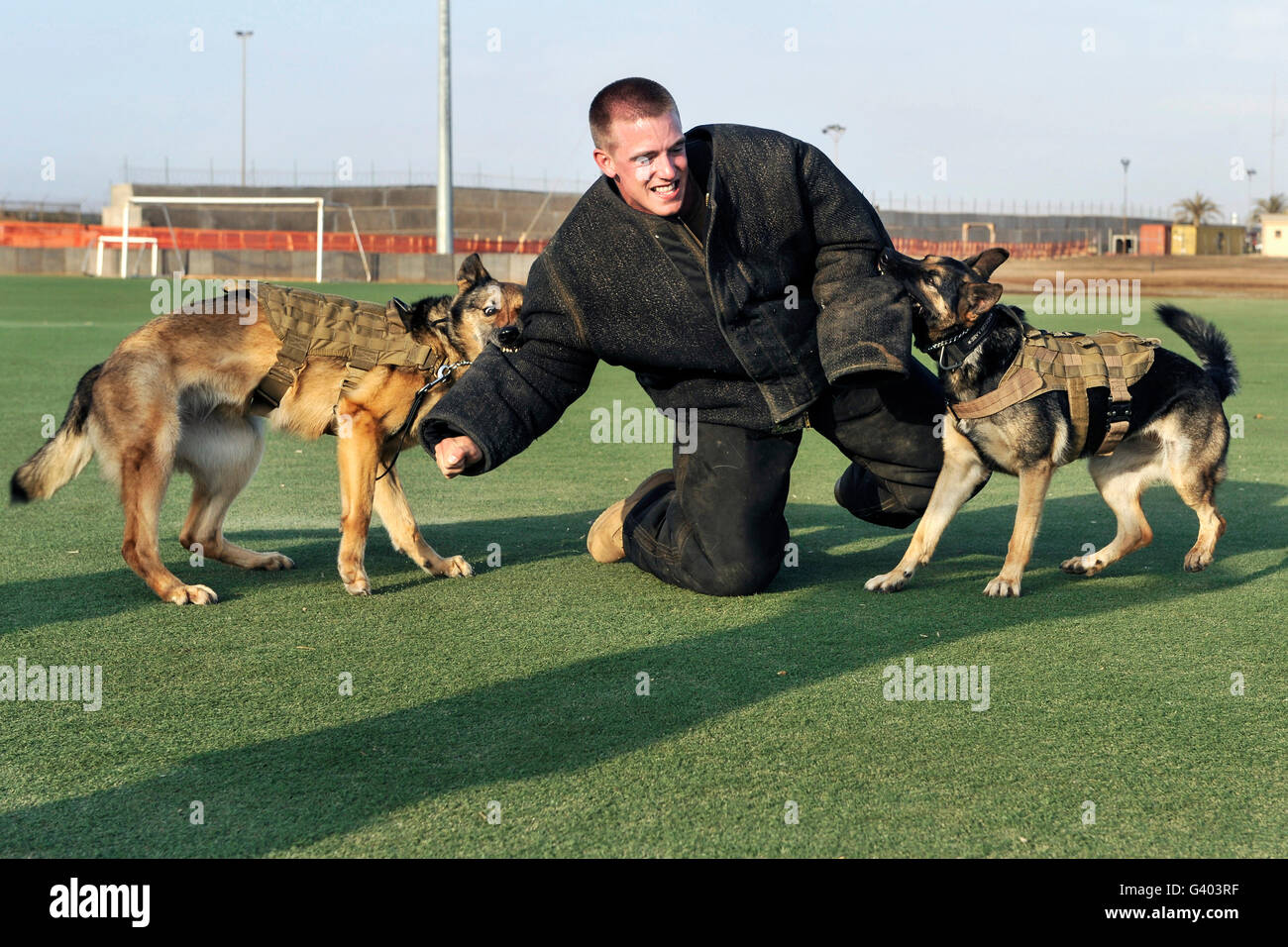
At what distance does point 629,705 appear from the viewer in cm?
333

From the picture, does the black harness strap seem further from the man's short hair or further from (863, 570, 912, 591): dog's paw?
(863, 570, 912, 591): dog's paw

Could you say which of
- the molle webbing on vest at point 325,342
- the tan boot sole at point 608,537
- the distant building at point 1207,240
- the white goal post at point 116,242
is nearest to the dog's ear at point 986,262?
the tan boot sole at point 608,537

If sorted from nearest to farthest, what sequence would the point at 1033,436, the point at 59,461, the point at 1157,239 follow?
the point at 59,461 → the point at 1033,436 → the point at 1157,239

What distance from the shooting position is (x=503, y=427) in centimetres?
436

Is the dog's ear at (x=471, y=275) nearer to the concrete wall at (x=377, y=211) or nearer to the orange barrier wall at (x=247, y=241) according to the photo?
the orange barrier wall at (x=247, y=241)

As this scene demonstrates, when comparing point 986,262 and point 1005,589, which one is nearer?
point 1005,589

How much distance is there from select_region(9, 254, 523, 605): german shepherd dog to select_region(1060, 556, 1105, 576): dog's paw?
2.49 meters

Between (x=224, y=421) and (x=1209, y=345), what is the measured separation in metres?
4.24

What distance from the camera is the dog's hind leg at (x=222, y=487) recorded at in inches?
195

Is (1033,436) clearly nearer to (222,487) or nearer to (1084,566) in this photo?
(1084,566)

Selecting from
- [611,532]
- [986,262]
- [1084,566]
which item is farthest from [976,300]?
[611,532]

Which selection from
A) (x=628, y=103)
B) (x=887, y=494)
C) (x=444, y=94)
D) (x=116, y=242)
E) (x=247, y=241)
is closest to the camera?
(x=628, y=103)

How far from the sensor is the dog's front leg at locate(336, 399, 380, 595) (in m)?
4.62
